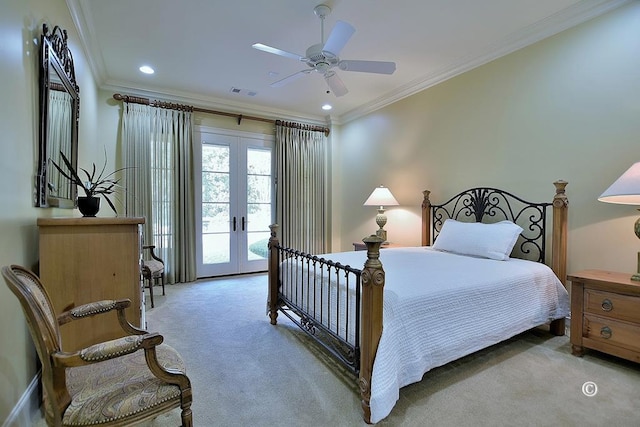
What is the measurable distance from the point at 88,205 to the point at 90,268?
51 centimetres

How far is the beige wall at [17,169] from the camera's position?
1525 mm

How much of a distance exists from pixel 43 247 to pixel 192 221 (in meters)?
3.12

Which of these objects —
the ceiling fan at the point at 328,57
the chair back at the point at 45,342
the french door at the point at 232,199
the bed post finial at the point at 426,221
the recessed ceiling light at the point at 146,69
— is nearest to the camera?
the chair back at the point at 45,342

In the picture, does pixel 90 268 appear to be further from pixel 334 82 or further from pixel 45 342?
pixel 334 82

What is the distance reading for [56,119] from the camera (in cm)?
227

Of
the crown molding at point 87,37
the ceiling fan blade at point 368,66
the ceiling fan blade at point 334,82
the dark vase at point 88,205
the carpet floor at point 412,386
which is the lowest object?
the carpet floor at point 412,386

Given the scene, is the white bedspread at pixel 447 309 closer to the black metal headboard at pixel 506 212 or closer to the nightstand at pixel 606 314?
the nightstand at pixel 606 314

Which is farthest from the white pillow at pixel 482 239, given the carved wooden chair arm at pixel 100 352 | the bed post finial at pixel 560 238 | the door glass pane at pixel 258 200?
the door glass pane at pixel 258 200

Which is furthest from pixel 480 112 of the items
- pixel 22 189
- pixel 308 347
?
pixel 22 189

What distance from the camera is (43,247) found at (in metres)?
1.84

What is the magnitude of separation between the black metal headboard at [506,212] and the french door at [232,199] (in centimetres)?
304

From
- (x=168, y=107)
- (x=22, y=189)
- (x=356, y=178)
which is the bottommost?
(x=22, y=189)

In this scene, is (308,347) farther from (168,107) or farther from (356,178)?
(168,107)

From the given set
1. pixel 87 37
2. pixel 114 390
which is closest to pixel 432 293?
pixel 114 390
